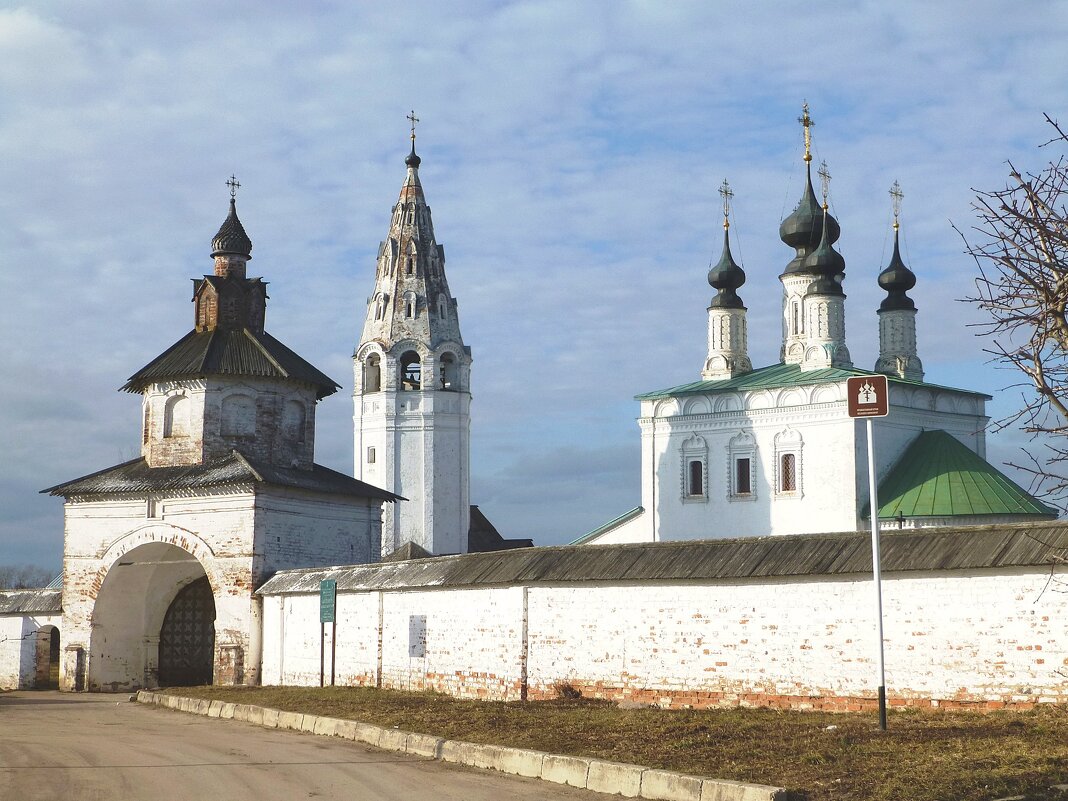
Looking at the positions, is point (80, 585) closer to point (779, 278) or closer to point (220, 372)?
point (220, 372)

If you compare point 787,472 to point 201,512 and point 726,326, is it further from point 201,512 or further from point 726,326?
point 201,512

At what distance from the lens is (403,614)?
1717 centimetres

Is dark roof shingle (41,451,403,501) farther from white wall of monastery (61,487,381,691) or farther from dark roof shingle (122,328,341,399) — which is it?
dark roof shingle (122,328,341,399)

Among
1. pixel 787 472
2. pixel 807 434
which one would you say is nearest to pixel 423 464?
pixel 787 472

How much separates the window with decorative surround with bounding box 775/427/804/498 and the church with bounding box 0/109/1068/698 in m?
0.06

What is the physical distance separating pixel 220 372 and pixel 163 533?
321 centimetres

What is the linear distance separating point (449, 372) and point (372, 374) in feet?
8.83

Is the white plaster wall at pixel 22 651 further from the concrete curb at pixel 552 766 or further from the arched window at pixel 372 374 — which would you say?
the arched window at pixel 372 374

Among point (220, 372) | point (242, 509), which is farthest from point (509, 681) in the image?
point (220, 372)

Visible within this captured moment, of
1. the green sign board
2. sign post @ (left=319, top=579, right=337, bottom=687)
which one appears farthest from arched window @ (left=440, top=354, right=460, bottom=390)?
the green sign board

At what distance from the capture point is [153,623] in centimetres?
2523

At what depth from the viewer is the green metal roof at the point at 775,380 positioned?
3612cm

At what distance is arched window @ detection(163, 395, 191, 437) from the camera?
25062mm

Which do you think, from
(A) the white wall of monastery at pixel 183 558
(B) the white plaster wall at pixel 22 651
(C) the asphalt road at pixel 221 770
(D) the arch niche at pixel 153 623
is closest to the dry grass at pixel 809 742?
(C) the asphalt road at pixel 221 770
